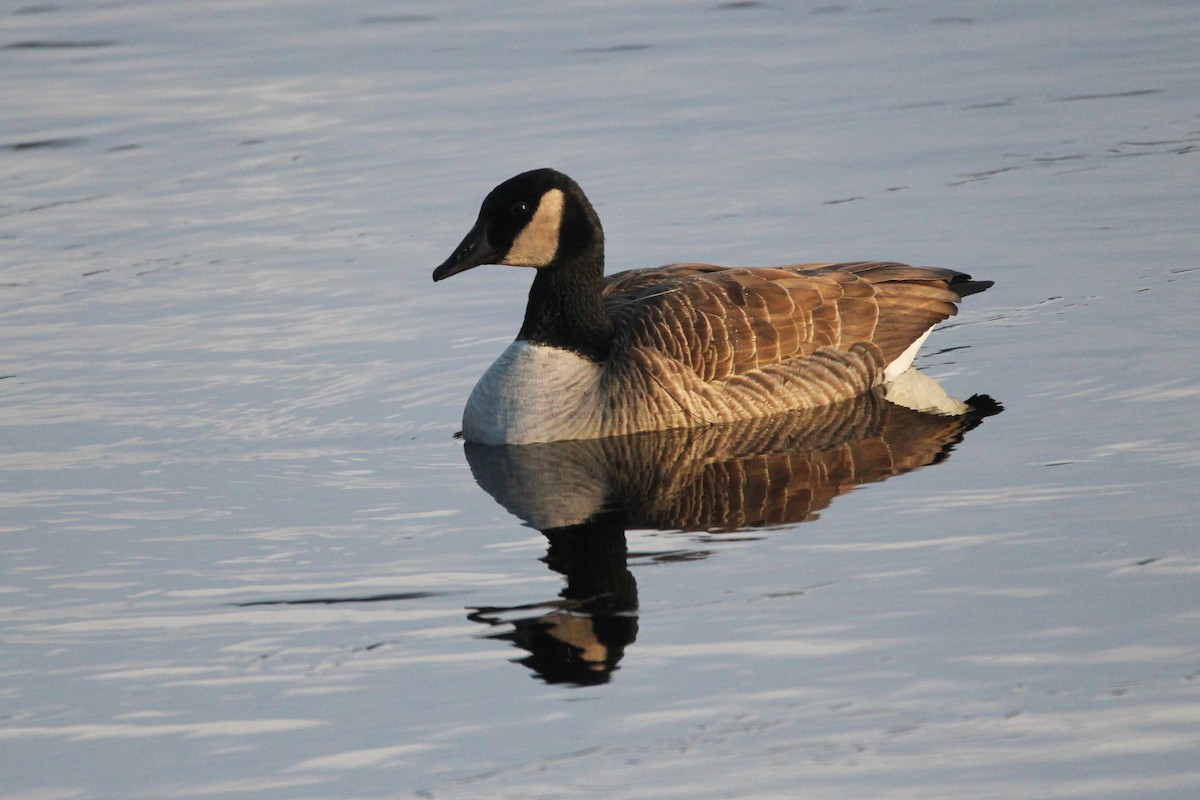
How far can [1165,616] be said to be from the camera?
24.8 feet

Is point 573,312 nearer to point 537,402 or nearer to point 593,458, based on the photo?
point 537,402

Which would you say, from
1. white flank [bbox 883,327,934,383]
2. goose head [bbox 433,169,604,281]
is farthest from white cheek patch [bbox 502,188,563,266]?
white flank [bbox 883,327,934,383]

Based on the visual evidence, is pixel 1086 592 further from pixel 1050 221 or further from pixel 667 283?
pixel 1050 221

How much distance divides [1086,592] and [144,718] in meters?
3.95

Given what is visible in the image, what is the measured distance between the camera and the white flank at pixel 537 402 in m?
11.2

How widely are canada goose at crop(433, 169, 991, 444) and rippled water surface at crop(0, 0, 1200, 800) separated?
308 mm

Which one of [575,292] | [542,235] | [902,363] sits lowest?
[902,363]

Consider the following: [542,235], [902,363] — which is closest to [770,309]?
[902,363]

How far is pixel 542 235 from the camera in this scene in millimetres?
11445

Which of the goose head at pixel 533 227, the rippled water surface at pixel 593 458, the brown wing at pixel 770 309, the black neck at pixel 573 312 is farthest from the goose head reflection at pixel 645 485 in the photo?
the goose head at pixel 533 227

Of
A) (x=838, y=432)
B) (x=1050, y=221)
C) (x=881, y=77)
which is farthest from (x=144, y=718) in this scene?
(x=881, y=77)

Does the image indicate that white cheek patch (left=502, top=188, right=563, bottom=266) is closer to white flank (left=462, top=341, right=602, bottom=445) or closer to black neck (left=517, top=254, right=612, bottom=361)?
black neck (left=517, top=254, right=612, bottom=361)

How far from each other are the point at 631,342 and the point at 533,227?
36.8 inches

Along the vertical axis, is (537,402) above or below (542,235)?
below
